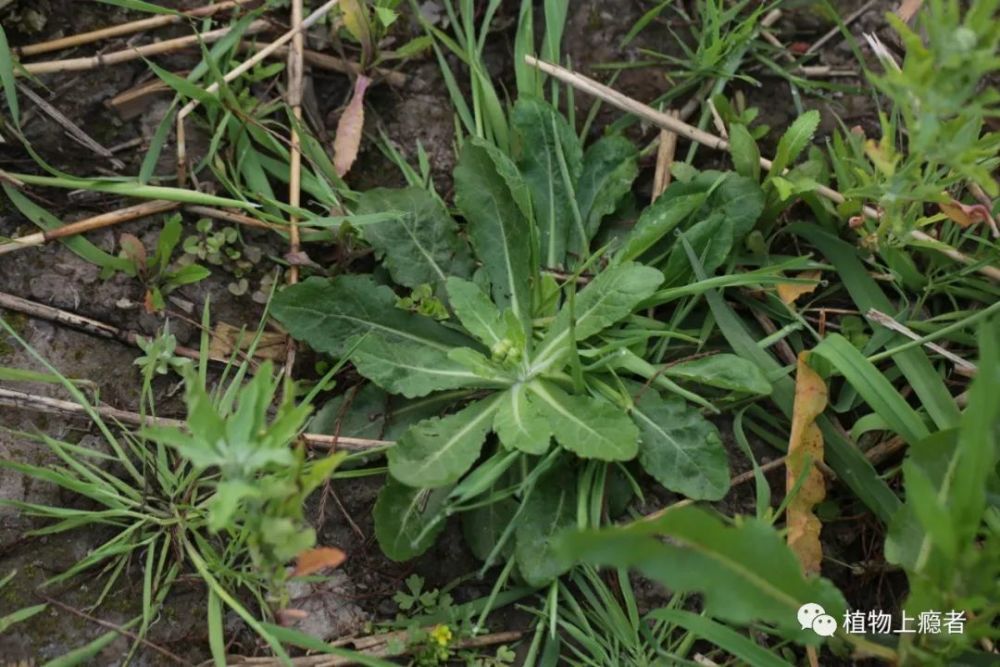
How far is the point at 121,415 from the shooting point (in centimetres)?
235

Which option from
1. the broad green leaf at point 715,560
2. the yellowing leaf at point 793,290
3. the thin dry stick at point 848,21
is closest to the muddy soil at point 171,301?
the thin dry stick at point 848,21

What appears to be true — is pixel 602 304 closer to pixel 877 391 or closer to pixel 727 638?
pixel 877 391

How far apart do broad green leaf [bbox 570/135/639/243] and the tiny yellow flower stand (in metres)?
1.18

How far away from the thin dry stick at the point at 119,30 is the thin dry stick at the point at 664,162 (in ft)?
4.54

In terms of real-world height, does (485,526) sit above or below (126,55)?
below

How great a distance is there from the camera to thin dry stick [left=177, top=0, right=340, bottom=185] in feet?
8.57

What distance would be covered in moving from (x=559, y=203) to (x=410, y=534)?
3.57ft

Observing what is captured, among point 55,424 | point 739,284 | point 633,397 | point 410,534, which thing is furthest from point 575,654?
point 55,424

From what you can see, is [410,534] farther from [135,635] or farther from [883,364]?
[883,364]

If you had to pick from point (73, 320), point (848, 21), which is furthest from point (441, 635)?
point (848, 21)

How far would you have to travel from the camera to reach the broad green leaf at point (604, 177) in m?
2.64

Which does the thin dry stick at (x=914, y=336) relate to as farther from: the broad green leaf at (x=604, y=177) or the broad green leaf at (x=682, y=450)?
the broad green leaf at (x=604, y=177)

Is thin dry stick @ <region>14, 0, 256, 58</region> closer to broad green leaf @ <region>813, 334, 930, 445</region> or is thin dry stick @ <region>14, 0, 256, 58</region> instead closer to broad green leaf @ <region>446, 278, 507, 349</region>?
broad green leaf @ <region>446, 278, 507, 349</region>

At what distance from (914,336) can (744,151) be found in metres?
0.73
